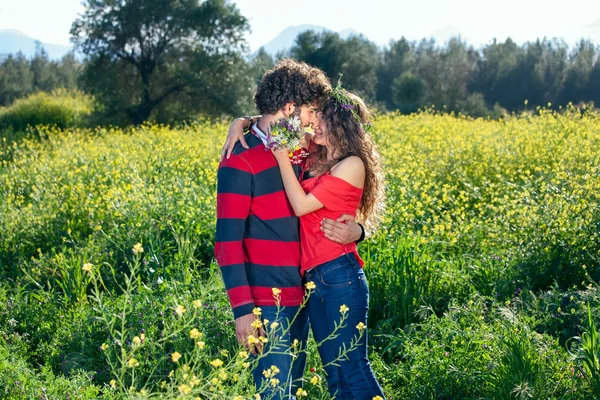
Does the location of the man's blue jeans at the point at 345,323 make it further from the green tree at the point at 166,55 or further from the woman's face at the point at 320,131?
the green tree at the point at 166,55

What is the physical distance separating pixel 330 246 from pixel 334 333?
349 mm

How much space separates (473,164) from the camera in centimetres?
838

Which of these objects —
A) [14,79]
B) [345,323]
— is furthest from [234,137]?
[14,79]

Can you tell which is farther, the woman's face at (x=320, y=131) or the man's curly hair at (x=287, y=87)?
the woman's face at (x=320, y=131)

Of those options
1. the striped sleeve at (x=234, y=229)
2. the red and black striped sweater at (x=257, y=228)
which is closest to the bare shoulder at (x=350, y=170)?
the red and black striped sweater at (x=257, y=228)

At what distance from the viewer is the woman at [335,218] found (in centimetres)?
261

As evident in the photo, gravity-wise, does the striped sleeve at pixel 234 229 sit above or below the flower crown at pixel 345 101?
below

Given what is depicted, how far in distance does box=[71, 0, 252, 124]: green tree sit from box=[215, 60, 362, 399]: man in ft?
64.2

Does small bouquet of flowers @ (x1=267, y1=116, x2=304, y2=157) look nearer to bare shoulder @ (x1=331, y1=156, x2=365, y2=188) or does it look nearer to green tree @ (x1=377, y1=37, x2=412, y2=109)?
bare shoulder @ (x1=331, y1=156, x2=365, y2=188)

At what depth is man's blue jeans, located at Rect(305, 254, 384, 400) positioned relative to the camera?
8.54 ft

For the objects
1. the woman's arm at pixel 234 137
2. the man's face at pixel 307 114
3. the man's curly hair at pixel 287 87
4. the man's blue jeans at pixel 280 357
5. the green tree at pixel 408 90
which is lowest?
the green tree at pixel 408 90

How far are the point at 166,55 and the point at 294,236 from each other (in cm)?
2076

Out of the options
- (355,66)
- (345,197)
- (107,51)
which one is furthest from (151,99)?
(345,197)

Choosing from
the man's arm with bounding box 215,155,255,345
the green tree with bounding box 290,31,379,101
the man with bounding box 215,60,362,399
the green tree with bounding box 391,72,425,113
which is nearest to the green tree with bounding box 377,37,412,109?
the green tree with bounding box 391,72,425,113
